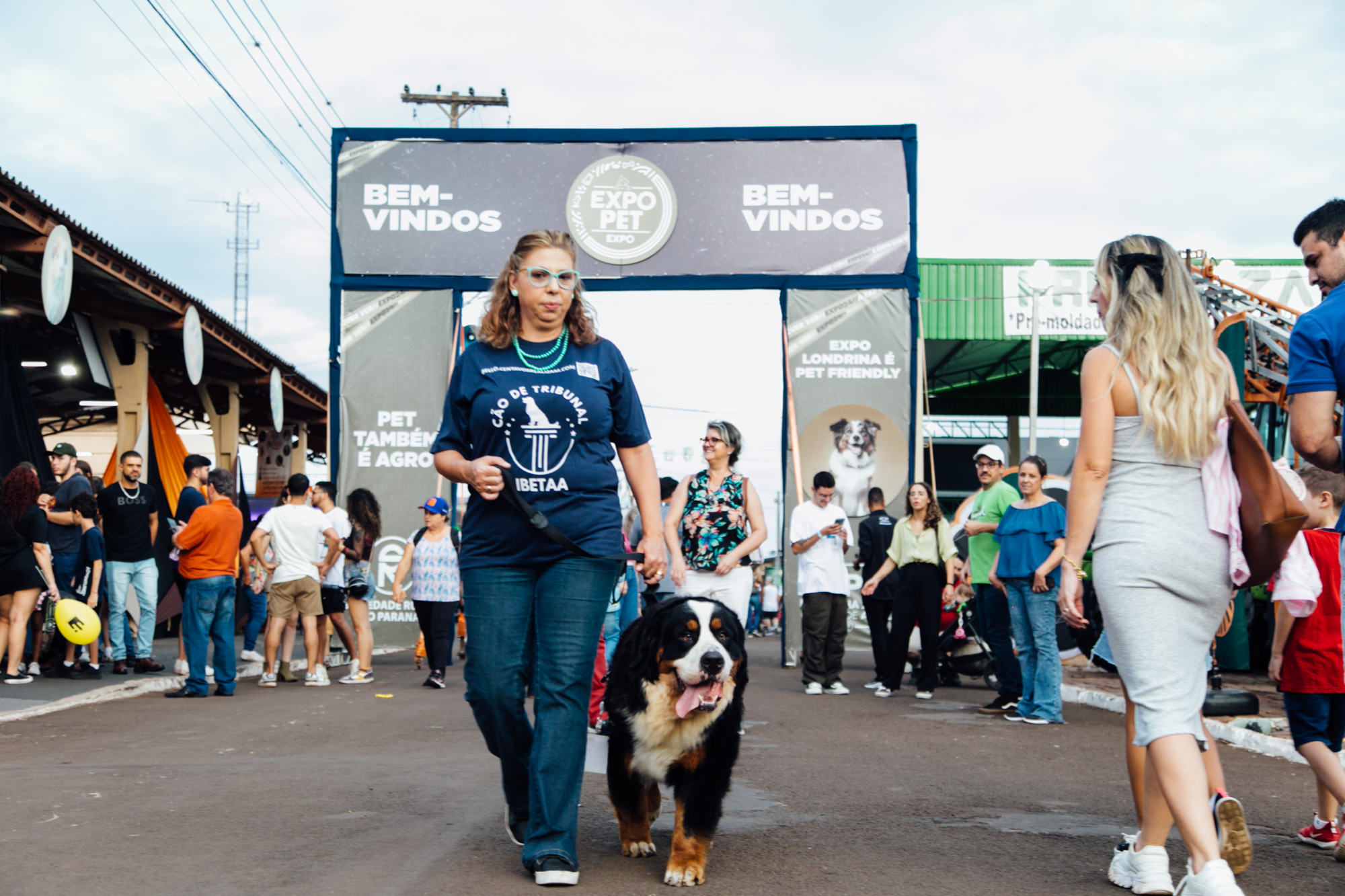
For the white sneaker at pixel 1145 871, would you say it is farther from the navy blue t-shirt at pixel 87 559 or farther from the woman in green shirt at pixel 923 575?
the navy blue t-shirt at pixel 87 559

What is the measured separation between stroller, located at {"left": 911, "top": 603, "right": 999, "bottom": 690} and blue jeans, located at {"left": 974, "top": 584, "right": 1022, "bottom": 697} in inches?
82.0

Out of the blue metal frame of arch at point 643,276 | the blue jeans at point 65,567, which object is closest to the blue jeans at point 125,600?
the blue jeans at point 65,567

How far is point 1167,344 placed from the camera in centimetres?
345

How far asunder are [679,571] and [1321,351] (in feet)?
11.7

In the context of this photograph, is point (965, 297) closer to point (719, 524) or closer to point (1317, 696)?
point (719, 524)

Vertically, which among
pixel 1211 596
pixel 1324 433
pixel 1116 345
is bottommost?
pixel 1211 596

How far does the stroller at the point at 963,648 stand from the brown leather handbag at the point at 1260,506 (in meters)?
8.11

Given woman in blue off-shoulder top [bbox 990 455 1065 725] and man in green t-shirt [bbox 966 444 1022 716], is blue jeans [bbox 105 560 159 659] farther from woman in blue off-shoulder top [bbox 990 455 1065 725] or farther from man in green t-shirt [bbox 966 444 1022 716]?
woman in blue off-shoulder top [bbox 990 455 1065 725]

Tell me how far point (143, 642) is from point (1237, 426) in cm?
1020

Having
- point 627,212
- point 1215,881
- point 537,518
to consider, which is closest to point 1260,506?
point 1215,881

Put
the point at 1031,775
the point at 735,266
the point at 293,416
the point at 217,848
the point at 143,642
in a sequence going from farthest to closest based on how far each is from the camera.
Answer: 1. the point at 293,416
2. the point at 735,266
3. the point at 143,642
4. the point at 1031,775
5. the point at 217,848

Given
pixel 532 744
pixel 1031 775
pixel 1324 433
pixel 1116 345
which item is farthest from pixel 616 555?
pixel 1031 775

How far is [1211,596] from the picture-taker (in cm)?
332

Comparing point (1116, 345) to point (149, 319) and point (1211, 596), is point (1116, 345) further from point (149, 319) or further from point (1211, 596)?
point (149, 319)
